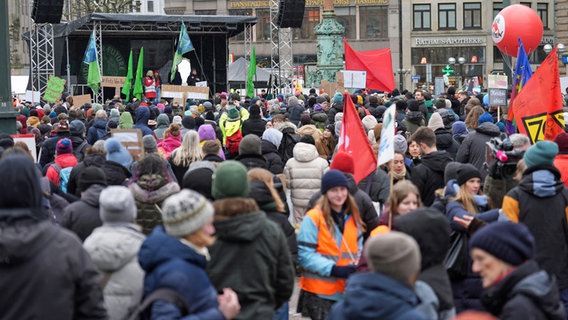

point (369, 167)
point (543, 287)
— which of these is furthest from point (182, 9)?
point (543, 287)

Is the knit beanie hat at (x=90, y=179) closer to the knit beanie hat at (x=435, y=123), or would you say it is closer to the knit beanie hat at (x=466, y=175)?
the knit beanie hat at (x=466, y=175)

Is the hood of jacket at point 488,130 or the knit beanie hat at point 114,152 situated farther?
the hood of jacket at point 488,130

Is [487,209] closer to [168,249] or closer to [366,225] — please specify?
[366,225]

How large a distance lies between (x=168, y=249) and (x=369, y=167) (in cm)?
453

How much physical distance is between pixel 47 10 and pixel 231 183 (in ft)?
92.9

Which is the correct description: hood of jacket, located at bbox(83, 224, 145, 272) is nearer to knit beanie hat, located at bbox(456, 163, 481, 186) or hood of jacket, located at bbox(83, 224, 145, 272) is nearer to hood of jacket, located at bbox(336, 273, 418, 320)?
hood of jacket, located at bbox(336, 273, 418, 320)

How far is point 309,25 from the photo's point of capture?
7544 cm

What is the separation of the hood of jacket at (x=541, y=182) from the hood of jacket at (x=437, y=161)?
2539mm

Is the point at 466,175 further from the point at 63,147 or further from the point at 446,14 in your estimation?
the point at 446,14

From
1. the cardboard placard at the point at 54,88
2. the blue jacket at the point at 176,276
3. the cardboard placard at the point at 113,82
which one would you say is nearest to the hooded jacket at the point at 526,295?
the blue jacket at the point at 176,276

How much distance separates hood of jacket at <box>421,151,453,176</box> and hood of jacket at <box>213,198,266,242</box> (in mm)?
4358

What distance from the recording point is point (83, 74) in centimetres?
4338

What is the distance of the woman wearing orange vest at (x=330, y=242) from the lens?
289 inches

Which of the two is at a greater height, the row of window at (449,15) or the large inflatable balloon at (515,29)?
the row of window at (449,15)
